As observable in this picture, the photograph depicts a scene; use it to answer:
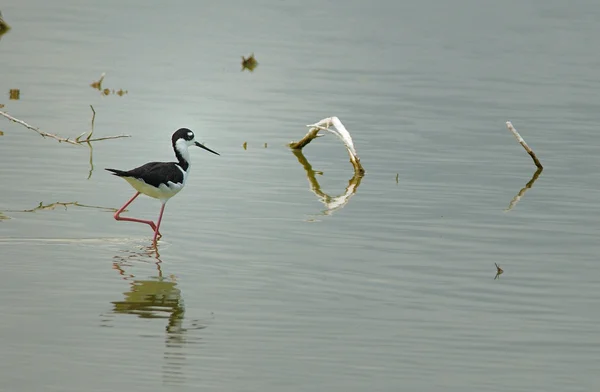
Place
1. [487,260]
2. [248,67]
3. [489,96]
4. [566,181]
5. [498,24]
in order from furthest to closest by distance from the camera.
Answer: [498,24] → [248,67] → [489,96] → [566,181] → [487,260]

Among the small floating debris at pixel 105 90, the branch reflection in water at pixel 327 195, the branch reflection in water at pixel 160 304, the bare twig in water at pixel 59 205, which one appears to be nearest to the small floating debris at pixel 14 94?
the small floating debris at pixel 105 90

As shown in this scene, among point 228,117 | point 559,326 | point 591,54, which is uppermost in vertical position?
point 591,54

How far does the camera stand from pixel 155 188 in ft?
44.8

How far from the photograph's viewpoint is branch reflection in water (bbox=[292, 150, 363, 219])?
1619cm

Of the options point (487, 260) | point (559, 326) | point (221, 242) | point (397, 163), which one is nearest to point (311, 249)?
point (221, 242)

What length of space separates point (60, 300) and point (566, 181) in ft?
31.8

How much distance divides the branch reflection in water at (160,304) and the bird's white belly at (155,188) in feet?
2.49

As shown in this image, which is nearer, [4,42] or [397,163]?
[397,163]

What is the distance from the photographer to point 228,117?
23.1 metres

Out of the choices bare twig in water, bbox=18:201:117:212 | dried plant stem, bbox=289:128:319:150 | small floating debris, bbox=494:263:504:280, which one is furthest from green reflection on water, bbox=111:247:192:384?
dried plant stem, bbox=289:128:319:150

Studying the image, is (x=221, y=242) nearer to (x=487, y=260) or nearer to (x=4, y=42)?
(x=487, y=260)

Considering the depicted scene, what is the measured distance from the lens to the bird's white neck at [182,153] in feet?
47.4

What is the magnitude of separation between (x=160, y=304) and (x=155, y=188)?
2803mm

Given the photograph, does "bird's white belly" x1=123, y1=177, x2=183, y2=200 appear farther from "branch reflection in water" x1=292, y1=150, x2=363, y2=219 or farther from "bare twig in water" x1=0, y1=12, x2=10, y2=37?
"bare twig in water" x1=0, y1=12, x2=10, y2=37
